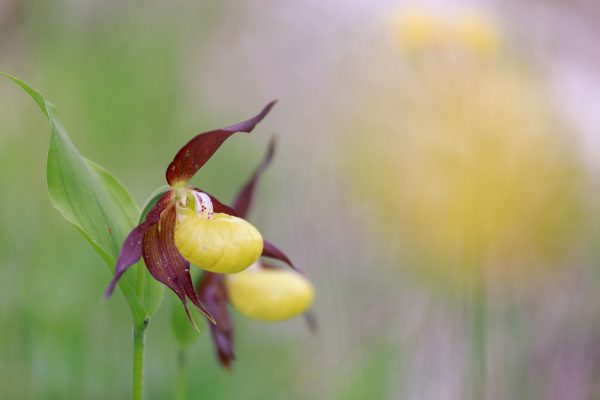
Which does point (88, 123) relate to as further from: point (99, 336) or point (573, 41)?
point (573, 41)

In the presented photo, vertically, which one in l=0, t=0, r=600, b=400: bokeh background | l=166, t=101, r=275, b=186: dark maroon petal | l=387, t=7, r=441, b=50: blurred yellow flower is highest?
l=387, t=7, r=441, b=50: blurred yellow flower

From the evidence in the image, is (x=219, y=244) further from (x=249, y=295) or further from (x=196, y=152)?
(x=249, y=295)

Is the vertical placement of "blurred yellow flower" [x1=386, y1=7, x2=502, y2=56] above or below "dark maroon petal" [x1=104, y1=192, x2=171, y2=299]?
above

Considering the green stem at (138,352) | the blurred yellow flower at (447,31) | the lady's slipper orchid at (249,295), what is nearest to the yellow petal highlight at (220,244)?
the green stem at (138,352)

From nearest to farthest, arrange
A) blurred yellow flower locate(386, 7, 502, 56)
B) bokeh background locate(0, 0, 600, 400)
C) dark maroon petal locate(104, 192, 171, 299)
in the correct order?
dark maroon petal locate(104, 192, 171, 299)
bokeh background locate(0, 0, 600, 400)
blurred yellow flower locate(386, 7, 502, 56)

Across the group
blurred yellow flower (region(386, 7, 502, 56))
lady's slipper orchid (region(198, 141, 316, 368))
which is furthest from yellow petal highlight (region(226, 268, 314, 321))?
blurred yellow flower (region(386, 7, 502, 56))

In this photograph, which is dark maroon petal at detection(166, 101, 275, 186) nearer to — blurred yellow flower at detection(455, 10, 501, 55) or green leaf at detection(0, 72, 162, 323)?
green leaf at detection(0, 72, 162, 323)

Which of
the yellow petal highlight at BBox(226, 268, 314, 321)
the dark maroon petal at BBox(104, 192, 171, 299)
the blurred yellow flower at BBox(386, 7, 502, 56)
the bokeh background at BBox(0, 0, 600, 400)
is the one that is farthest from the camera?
the blurred yellow flower at BBox(386, 7, 502, 56)
